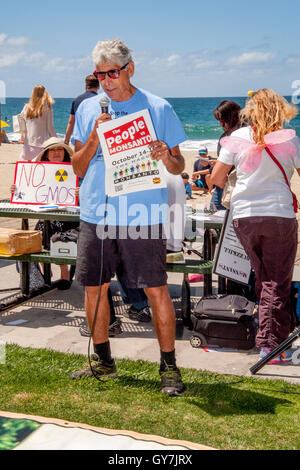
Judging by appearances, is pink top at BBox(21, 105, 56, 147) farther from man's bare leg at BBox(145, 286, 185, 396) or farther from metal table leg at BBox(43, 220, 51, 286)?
man's bare leg at BBox(145, 286, 185, 396)

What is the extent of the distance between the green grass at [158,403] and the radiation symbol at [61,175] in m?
2.20

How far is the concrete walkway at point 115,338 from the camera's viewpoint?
4691mm

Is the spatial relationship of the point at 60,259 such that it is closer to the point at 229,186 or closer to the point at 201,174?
the point at 229,186

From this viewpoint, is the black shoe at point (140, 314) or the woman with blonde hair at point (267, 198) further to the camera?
the black shoe at point (140, 314)

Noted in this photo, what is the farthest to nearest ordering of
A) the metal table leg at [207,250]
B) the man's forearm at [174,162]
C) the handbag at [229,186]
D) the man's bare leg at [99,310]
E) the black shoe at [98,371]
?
the metal table leg at [207,250] < the handbag at [229,186] < the black shoe at [98,371] < the man's bare leg at [99,310] < the man's forearm at [174,162]

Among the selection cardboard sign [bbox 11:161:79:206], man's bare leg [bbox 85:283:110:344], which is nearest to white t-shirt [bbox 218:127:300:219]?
man's bare leg [bbox 85:283:110:344]

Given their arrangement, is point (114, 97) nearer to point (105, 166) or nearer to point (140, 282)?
point (105, 166)

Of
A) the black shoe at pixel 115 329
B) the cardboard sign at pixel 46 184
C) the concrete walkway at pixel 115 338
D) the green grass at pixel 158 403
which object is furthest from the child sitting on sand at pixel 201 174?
the green grass at pixel 158 403

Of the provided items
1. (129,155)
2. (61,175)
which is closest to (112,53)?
(129,155)

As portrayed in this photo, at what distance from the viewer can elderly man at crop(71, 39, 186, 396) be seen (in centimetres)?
388

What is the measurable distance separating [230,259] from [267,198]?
3.18 feet

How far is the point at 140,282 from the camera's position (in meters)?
4.02

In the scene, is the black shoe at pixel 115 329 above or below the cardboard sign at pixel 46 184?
below

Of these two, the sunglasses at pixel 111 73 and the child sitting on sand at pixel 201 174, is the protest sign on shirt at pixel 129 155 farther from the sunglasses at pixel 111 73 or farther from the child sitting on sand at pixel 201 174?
the child sitting on sand at pixel 201 174
